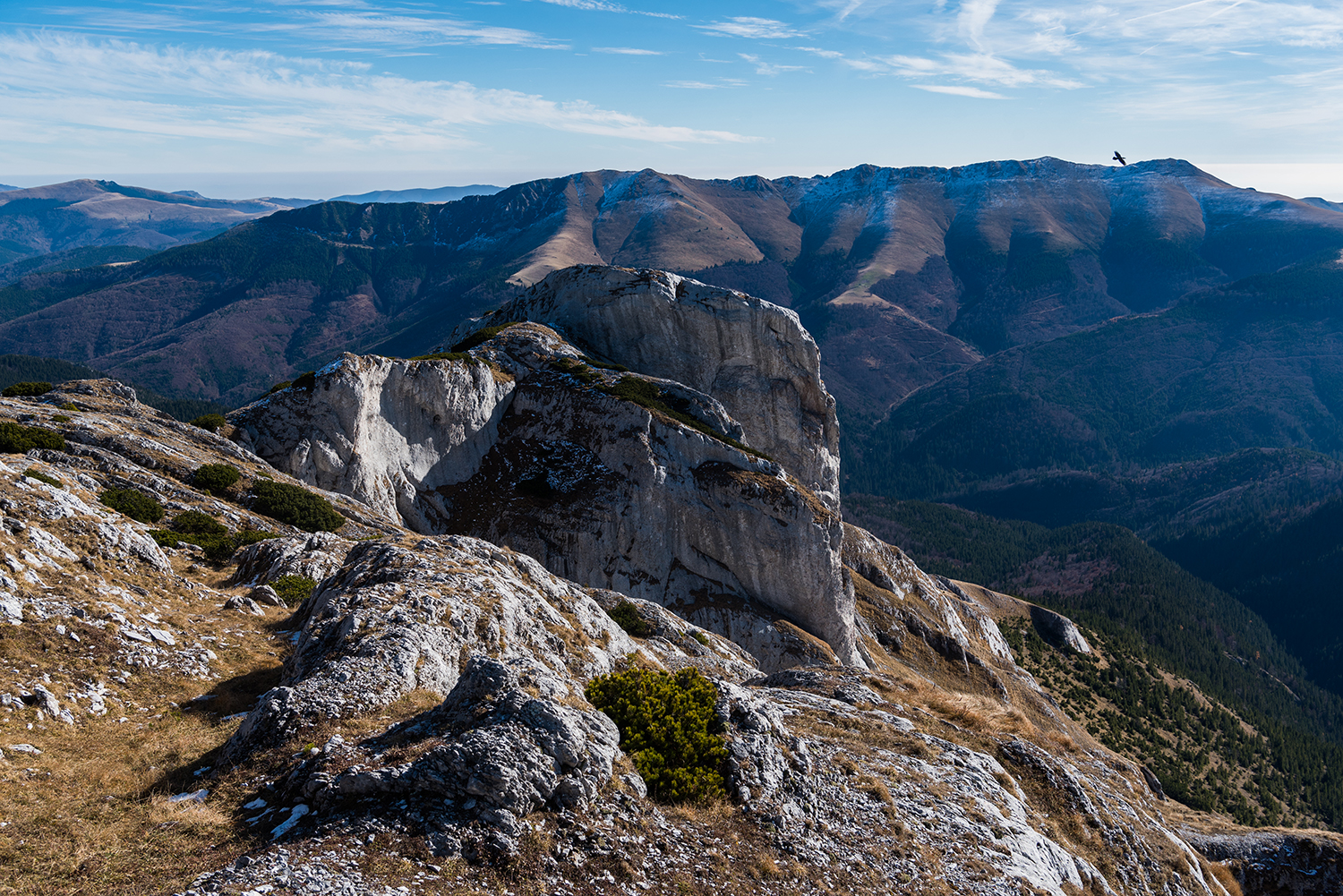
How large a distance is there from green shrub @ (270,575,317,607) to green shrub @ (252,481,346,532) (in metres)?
13.0

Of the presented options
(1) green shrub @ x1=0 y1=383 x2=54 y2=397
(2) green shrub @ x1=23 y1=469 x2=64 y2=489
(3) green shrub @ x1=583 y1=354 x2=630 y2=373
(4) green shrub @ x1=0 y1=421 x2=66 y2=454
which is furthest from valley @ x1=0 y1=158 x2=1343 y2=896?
(1) green shrub @ x1=0 y1=383 x2=54 y2=397

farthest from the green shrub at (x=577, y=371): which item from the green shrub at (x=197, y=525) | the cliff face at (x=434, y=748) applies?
the green shrub at (x=197, y=525)

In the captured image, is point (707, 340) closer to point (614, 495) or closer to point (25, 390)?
point (614, 495)

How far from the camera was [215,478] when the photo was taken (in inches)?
1634

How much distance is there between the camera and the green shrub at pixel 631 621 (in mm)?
34684

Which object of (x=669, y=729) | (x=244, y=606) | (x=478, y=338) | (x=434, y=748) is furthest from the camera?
(x=478, y=338)

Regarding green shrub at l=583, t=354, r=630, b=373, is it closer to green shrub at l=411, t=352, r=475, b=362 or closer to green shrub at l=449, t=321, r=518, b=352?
green shrub at l=449, t=321, r=518, b=352

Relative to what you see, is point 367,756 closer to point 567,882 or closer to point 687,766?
point 567,882

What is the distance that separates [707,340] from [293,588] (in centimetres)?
6879


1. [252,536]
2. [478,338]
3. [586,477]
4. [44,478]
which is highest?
[478,338]

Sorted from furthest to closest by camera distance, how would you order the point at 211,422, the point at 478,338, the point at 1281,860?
the point at 478,338 < the point at 211,422 < the point at 1281,860

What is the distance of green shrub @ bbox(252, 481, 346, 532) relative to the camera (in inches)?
1640

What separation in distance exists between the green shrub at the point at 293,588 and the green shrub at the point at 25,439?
16.2m

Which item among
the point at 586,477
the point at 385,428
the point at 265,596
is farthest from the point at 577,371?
the point at 265,596
